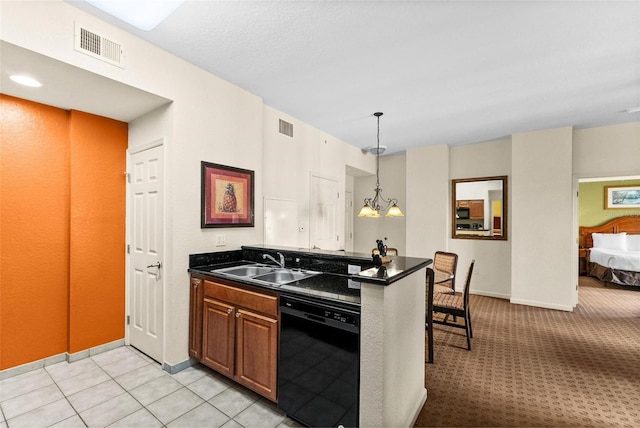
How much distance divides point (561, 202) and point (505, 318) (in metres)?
2.17

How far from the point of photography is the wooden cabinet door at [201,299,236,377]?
233 centimetres

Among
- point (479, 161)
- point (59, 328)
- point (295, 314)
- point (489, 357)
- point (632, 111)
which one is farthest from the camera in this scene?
point (479, 161)

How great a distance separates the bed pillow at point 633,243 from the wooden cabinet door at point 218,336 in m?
9.36

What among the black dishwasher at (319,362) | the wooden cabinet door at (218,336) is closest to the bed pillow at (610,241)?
the black dishwasher at (319,362)

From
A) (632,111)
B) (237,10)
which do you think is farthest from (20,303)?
(632,111)

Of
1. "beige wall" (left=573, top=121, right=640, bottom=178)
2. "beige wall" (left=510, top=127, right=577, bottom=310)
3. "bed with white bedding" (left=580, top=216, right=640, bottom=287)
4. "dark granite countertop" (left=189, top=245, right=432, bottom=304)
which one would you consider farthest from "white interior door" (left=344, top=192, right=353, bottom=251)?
"bed with white bedding" (left=580, top=216, right=640, bottom=287)

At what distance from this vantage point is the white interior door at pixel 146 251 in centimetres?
275

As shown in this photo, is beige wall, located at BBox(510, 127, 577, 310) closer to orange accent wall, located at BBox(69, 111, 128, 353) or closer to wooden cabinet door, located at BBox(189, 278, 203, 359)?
wooden cabinet door, located at BBox(189, 278, 203, 359)

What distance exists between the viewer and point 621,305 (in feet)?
15.8

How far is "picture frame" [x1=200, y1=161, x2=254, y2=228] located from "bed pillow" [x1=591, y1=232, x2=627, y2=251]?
873 centimetres

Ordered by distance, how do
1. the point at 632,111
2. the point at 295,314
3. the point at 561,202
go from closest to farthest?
the point at 295,314
the point at 632,111
the point at 561,202

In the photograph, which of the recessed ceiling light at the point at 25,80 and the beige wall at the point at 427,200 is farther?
the beige wall at the point at 427,200

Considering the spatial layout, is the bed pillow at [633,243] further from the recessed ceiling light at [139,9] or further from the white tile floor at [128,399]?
the recessed ceiling light at [139,9]

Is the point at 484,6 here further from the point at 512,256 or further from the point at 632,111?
the point at 512,256
